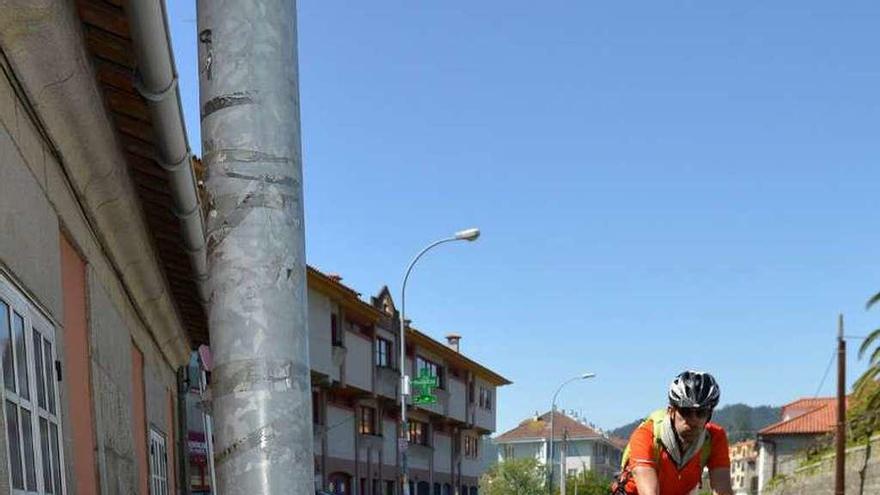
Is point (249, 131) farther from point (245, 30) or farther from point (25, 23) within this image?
point (25, 23)

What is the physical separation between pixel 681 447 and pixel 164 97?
319 centimetres

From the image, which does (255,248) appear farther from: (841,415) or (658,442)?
(841,415)

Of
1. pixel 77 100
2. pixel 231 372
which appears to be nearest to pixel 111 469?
pixel 77 100

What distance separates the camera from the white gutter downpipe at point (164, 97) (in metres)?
4.45

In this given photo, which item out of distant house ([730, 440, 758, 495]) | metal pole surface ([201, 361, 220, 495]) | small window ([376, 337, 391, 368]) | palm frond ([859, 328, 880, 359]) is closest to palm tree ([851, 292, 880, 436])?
palm frond ([859, 328, 880, 359])

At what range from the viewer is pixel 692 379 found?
4.52 m

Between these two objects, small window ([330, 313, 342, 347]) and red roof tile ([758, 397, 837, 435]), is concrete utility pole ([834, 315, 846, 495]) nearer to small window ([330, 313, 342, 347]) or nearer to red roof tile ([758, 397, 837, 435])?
small window ([330, 313, 342, 347])

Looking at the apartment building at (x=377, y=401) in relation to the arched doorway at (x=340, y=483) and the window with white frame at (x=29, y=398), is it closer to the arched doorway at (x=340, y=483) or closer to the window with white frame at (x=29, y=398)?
the arched doorway at (x=340, y=483)

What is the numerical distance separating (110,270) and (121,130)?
1.81 metres

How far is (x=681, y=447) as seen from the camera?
4.76 meters

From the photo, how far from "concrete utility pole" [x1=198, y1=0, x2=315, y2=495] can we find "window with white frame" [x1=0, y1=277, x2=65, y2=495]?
192cm

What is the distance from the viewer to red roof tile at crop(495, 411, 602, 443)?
115 metres

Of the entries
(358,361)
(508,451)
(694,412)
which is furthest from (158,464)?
(508,451)

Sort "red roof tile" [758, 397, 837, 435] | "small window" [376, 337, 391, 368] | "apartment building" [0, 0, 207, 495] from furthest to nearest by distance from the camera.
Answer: "red roof tile" [758, 397, 837, 435], "small window" [376, 337, 391, 368], "apartment building" [0, 0, 207, 495]
